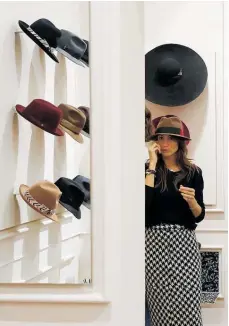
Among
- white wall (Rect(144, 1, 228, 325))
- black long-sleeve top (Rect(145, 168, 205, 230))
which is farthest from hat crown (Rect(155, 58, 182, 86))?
black long-sleeve top (Rect(145, 168, 205, 230))

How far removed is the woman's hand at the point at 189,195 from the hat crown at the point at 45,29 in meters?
0.97

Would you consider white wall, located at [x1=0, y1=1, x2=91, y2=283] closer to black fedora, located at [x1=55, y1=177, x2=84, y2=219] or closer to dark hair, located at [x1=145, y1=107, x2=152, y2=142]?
black fedora, located at [x1=55, y1=177, x2=84, y2=219]

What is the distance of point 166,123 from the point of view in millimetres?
2045

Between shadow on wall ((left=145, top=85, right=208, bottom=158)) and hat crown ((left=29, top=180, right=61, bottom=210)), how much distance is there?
117cm

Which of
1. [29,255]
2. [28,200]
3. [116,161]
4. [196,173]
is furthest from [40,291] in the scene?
[196,173]

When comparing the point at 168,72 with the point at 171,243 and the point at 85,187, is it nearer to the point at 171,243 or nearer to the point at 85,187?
the point at 171,243

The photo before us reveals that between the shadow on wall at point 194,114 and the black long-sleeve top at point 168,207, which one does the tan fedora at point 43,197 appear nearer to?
the black long-sleeve top at point 168,207

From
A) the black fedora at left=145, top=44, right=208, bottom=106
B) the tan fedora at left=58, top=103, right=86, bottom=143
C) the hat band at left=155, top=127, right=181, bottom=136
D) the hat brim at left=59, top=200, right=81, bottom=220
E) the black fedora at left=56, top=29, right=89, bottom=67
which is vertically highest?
the black fedora at left=145, top=44, right=208, bottom=106

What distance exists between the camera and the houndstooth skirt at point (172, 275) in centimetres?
191

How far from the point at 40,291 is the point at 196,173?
107 centimetres

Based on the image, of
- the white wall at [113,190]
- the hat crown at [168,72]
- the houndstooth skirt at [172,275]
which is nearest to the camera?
the white wall at [113,190]

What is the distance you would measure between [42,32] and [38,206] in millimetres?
383

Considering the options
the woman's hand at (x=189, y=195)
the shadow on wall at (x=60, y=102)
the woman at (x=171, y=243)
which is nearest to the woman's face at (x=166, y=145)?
the woman at (x=171, y=243)

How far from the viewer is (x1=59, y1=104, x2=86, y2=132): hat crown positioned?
111 cm
